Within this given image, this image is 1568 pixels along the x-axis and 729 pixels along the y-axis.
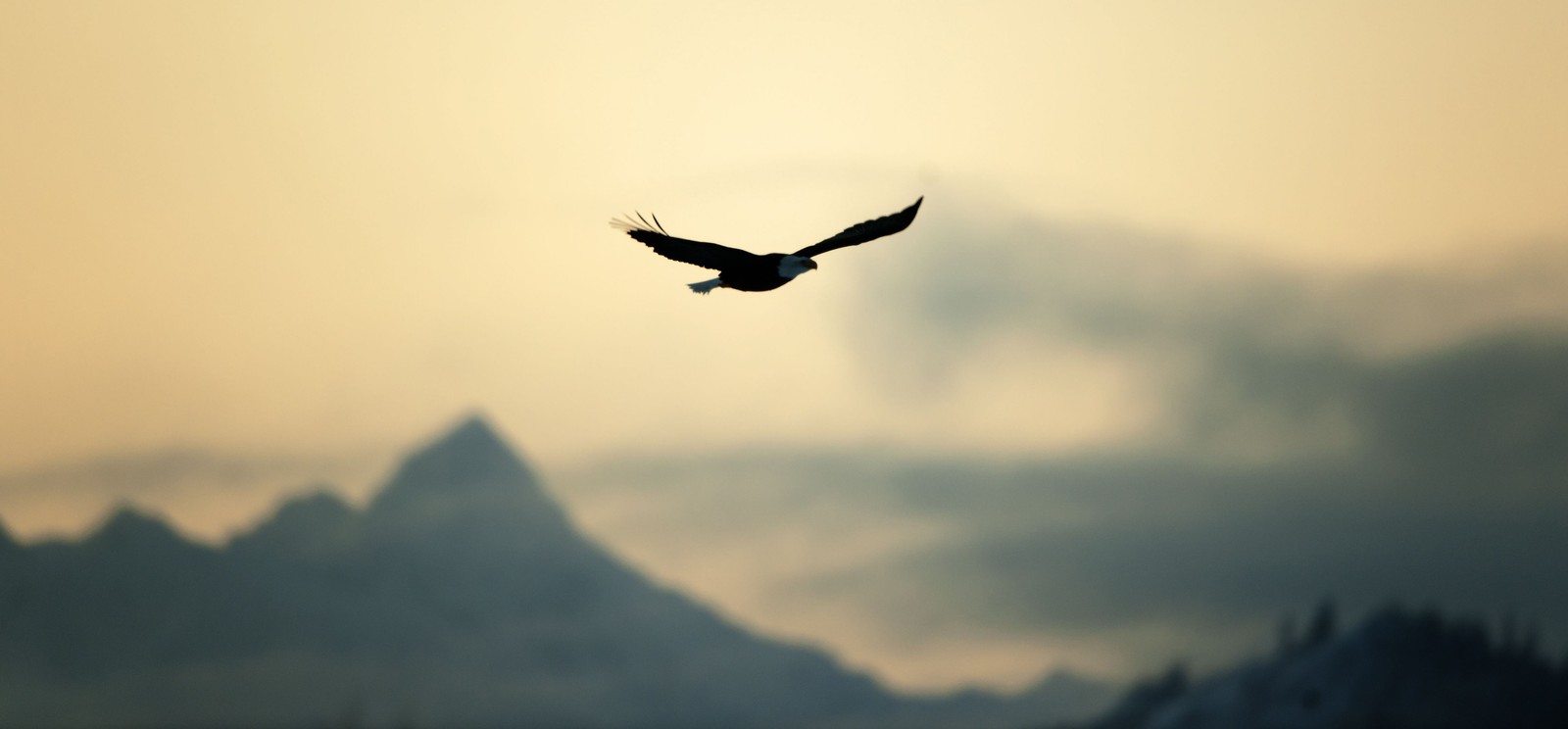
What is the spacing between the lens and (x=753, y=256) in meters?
51.6

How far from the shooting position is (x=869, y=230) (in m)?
53.4

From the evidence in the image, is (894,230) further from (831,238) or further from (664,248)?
(664,248)

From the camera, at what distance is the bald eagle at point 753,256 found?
51.4 m

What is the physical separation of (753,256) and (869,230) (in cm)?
378

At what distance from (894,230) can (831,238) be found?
1.88 m

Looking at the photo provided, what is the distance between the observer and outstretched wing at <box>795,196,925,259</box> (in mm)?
52594

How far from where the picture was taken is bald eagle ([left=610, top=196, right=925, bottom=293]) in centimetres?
5141

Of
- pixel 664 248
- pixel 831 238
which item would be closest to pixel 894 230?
pixel 831 238

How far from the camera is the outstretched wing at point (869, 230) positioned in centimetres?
5259

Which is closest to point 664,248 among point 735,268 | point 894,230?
point 735,268

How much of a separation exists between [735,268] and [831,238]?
2.84 meters

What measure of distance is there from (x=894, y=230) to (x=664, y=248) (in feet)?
21.1

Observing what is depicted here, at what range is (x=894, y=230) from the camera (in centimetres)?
5331

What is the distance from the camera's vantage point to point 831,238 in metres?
52.8
